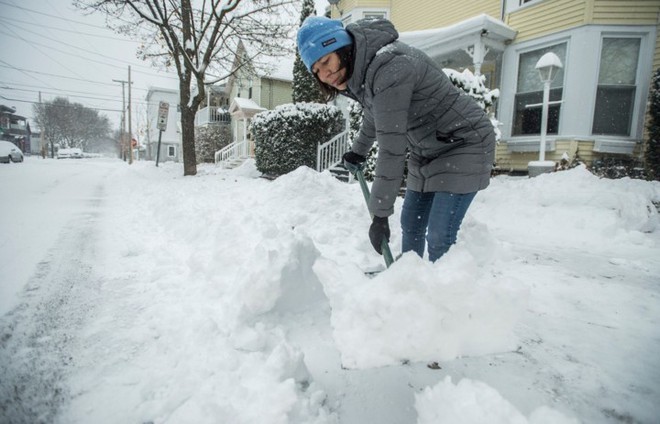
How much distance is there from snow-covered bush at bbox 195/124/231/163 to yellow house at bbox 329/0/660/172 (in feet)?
57.1

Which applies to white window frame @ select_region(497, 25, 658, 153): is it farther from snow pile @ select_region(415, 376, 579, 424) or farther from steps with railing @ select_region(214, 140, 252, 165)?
steps with railing @ select_region(214, 140, 252, 165)

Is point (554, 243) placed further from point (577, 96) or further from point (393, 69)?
point (577, 96)

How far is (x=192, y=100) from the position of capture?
10930 millimetres

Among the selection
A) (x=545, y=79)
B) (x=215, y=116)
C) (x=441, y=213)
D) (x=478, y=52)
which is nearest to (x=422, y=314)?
(x=441, y=213)

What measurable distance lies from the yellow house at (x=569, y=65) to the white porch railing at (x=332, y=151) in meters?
3.60

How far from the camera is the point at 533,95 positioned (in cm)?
895

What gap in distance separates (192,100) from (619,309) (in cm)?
1175

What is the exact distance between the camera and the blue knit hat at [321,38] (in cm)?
159

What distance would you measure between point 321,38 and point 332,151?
320 inches

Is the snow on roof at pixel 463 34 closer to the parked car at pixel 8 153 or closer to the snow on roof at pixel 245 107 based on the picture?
the snow on roof at pixel 245 107

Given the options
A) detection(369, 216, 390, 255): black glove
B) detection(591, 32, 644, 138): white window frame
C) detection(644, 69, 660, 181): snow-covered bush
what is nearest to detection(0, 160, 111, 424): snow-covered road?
detection(369, 216, 390, 255): black glove

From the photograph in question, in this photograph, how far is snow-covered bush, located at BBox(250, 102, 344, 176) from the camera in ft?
31.8

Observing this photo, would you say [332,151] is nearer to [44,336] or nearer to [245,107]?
[44,336]

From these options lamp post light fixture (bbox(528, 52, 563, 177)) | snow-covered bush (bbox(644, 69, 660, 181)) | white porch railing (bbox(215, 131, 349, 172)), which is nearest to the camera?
snow-covered bush (bbox(644, 69, 660, 181))
